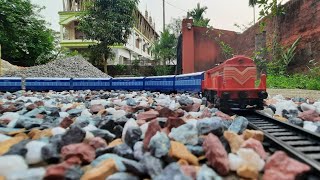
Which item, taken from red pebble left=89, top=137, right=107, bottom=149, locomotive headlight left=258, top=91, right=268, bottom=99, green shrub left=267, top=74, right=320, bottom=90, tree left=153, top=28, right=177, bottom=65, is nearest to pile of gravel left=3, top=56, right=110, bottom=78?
tree left=153, top=28, right=177, bottom=65

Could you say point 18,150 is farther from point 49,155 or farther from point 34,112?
point 34,112

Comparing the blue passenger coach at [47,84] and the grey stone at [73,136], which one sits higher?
the blue passenger coach at [47,84]

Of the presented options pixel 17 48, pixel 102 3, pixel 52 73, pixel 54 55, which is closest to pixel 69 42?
pixel 54 55

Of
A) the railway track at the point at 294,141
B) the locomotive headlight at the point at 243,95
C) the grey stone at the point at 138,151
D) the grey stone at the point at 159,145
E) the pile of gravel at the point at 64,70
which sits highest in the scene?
the pile of gravel at the point at 64,70

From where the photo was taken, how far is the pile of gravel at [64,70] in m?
20.2

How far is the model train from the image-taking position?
17.8ft

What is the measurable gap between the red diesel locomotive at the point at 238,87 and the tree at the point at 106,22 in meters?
19.3

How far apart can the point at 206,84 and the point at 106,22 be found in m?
18.2

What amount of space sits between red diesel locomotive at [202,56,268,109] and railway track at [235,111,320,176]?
3.71 ft

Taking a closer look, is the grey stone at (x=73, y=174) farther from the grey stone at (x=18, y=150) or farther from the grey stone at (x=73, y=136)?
the grey stone at (x=73, y=136)

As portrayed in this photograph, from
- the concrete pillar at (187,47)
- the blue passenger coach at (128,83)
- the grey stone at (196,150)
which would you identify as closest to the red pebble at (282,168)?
the grey stone at (196,150)

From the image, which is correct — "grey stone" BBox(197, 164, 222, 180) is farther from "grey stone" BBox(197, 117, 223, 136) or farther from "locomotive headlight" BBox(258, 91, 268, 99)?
"locomotive headlight" BBox(258, 91, 268, 99)

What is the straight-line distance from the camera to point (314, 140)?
2846 mm

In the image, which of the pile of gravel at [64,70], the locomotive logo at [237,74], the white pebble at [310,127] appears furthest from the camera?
the pile of gravel at [64,70]
